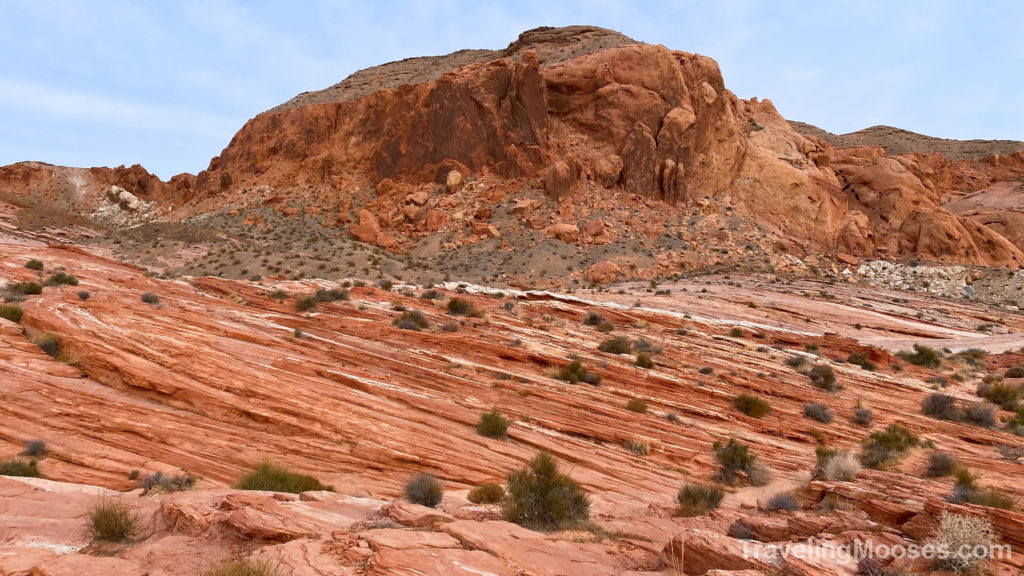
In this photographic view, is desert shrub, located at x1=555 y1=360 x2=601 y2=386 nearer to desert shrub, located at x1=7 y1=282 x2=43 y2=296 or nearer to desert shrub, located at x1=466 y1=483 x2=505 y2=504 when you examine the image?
desert shrub, located at x1=466 y1=483 x2=505 y2=504

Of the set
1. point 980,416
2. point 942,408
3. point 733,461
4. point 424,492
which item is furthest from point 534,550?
point 980,416

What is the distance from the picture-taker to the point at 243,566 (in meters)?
4.55

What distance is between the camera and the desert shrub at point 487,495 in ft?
27.3

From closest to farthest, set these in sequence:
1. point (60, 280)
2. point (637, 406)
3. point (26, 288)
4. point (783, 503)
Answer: point (783, 503), point (637, 406), point (26, 288), point (60, 280)

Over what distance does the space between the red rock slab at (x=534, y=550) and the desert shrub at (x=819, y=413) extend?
31.0 feet

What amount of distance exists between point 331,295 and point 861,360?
711 inches

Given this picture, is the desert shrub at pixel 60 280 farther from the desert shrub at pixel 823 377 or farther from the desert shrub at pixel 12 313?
the desert shrub at pixel 823 377

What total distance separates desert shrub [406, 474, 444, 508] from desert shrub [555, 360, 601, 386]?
250 inches

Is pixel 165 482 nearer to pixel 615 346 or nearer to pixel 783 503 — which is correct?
pixel 783 503

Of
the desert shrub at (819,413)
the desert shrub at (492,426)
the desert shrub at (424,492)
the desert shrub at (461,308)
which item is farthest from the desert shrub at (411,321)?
the desert shrub at (819,413)

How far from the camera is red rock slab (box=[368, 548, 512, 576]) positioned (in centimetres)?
488

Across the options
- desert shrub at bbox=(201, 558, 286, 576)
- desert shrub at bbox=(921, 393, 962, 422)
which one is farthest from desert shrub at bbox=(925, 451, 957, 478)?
desert shrub at bbox=(201, 558, 286, 576)

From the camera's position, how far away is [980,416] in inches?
550

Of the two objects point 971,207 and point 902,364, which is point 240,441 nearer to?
point 902,364
